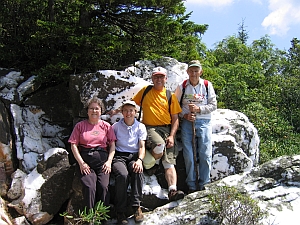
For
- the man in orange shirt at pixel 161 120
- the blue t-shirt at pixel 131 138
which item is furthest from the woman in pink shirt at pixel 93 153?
the man in orange shirt at pixel 161 120

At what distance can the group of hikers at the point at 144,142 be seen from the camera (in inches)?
200

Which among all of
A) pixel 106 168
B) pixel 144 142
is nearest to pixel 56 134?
pixel 106 168

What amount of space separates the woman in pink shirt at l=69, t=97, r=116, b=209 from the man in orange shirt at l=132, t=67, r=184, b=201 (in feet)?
2.27

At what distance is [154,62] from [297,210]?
4.29 m

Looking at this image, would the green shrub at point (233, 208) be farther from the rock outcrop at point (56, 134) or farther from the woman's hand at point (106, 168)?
the woman's hand at point (106, 168)

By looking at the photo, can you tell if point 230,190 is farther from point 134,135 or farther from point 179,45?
point 179,45

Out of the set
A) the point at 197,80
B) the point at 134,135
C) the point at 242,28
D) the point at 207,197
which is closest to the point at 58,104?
the point at 134,135

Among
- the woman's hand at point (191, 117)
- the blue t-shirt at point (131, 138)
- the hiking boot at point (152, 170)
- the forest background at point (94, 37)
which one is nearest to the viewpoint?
the blue t-shirt at point (131, 138)

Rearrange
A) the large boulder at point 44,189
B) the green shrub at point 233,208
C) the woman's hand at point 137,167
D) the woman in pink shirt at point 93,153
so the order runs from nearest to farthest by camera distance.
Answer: the green shrub at point 233,208, the woman in pink shirt at point 93,153, the woman's hand at point 137,167, the large boulder at point 44,189

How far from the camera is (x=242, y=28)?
3328cm

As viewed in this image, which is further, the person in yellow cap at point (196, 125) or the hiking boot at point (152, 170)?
the hiking boot at point (152, 170)

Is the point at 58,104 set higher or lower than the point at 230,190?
higher

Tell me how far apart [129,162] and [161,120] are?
93cm

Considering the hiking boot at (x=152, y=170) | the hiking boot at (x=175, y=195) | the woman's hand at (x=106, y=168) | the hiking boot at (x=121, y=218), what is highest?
the woman's hand at (x=106, y=168)
